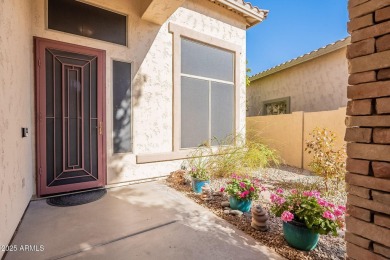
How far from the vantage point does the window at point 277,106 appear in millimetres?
8375

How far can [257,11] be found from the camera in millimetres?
5715

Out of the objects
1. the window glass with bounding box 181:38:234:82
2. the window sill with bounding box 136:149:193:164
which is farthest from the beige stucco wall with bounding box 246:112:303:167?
the window sill with bounding box 136:149:193:164

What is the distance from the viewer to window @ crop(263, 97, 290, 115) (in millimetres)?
8375

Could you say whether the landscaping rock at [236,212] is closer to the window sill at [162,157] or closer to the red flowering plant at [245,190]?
the red flowering plant at [245,190]

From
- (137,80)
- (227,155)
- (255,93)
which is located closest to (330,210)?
(227,155)

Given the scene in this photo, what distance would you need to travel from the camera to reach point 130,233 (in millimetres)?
2297

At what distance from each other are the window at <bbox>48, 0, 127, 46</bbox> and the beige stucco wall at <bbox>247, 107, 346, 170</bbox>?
4.14 metres

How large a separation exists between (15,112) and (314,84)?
814 cm

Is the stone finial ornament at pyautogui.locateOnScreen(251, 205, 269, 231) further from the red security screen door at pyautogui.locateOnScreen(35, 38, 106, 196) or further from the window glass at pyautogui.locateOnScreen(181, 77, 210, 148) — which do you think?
the red security screen door at pyautogui.locateOnScreen(35, 38, 106, 196)

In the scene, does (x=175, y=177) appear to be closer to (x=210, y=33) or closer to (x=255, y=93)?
(x=210, y=33)

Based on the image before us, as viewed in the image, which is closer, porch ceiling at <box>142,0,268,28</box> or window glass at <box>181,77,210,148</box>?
porch ceiling at <box>142,0,268,28</box>

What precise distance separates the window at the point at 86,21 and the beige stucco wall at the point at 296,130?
13.6 feet

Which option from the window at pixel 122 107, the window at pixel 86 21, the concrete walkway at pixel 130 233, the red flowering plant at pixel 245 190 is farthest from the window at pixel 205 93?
the concrete walkway at pixel 130 233

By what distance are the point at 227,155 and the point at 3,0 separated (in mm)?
4159
